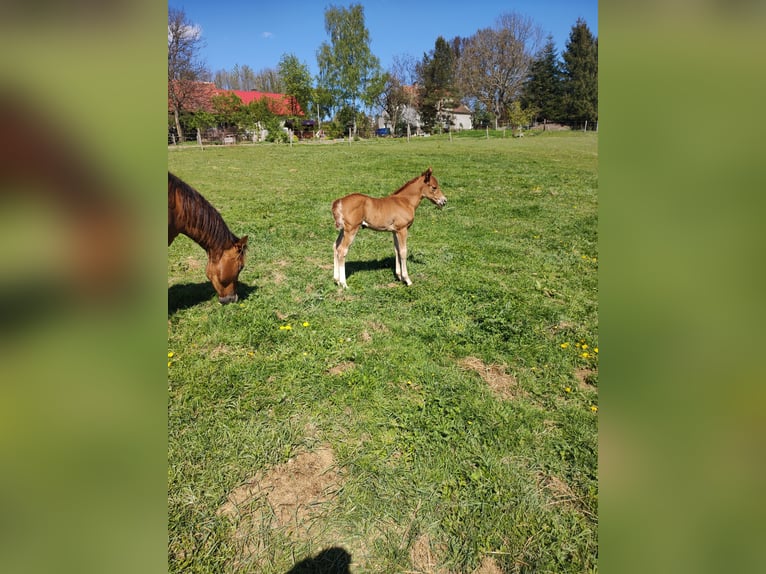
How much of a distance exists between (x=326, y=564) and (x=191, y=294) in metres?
4.85

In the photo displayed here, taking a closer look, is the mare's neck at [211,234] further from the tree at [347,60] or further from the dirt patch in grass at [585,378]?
the tree at [347,60]

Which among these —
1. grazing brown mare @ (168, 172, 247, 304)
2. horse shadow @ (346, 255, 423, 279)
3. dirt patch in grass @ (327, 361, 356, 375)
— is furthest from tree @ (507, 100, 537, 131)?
dirt patch in grass @ (327, 361, 356, 375)

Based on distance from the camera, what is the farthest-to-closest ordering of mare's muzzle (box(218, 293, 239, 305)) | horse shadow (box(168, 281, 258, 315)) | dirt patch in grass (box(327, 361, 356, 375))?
horse shadow (box(168, 281, 258, 315))
mare's muzzle (box(218, 293, 239, 305))
dirt patch in grass (box(327, 361, 356, 375))

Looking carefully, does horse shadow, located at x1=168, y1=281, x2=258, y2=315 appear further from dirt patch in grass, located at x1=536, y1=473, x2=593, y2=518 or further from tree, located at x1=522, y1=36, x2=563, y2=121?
tree, located at x1=522, y1=36, x2=563, y2=121

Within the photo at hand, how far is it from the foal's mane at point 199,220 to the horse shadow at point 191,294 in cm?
99

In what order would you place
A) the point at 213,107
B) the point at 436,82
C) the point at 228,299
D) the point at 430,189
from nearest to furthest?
the point at 228,299 → the point at 430,189 → the point at 213,107 → the point at 436,82

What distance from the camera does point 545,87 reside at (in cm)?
4559

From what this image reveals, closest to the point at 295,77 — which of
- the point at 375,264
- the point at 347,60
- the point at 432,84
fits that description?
the point at 347,60

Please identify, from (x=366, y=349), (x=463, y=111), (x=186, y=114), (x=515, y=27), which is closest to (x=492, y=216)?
(x=366, y=349)

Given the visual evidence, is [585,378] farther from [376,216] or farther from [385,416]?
[376,216]

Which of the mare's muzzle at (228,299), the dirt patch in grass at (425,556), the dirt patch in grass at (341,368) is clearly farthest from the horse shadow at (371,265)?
the dirt patch in grass at (425,556)

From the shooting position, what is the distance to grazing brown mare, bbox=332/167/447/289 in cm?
632

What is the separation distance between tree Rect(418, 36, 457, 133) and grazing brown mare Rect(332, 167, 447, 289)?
211 feet
